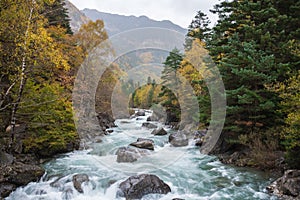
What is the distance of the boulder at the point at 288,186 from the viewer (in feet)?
21.5

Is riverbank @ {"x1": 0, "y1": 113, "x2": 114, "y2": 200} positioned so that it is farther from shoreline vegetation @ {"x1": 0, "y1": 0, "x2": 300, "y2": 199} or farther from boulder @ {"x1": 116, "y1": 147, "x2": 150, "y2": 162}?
boulder @ {"x1": 116, "y1": 147, "x2": 150, "y2": 162}

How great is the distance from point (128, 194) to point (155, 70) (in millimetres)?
26271

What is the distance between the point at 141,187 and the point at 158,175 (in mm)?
2179

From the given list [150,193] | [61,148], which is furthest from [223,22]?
[61,148]

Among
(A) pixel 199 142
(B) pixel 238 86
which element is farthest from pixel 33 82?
(A) pixel 199 142

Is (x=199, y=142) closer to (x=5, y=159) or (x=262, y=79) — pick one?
(x=262, y=79)

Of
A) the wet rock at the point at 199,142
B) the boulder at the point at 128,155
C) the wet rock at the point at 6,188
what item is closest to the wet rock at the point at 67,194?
the wet rock at the point at 6,188

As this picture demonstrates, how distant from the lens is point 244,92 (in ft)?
32.2

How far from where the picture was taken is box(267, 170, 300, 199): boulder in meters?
6.55

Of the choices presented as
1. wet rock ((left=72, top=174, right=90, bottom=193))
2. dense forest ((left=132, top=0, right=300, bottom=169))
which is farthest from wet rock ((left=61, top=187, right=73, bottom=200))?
dense forest ((left=132, top=0, right=300, bottom=169))

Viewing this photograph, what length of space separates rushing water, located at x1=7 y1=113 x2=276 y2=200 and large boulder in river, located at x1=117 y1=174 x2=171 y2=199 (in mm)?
195

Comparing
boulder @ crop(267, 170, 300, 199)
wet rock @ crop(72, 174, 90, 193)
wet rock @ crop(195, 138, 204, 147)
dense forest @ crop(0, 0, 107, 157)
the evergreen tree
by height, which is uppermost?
the evergreen tree

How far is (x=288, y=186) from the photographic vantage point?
22.1 feet

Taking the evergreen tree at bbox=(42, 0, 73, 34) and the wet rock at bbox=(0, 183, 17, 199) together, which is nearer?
the wet rock at bbox=(0, 183, 17, 199)
